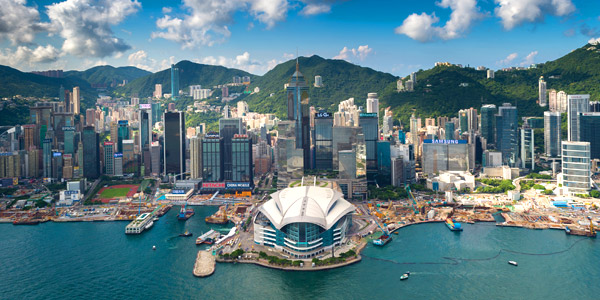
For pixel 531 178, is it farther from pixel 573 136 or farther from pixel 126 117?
pixel 126 117

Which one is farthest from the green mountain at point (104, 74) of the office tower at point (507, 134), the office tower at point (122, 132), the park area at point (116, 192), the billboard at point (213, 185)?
the office tower at point (507, 134)

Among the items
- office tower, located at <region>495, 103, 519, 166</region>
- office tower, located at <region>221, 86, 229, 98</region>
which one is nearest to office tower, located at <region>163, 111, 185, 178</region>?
office tower, located at <region>495, 103, 519, 166</region>

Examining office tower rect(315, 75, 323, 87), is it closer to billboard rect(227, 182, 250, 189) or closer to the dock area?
billboard rect(227, 182, 250, 189)

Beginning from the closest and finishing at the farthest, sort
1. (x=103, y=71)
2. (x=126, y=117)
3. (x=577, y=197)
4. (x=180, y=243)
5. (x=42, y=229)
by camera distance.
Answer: (x=180, y=243), (x=42, y=229), (x=577, y=197), (x=126, y=117), (x=103, y=71)

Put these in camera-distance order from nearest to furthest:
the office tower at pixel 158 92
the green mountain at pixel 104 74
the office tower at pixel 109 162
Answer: the office tower at pixel 109 162 < the office tower at pixel 158 92 < the green mountain at pixel 104 74

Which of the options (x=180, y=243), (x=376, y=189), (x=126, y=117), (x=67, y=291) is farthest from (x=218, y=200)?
(x=126, y=117)

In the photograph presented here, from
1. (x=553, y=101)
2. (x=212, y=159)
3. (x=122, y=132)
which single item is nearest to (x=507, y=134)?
(x=553, y=101)

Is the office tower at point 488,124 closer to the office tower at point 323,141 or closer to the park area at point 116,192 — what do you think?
the office tower at point 323,141
